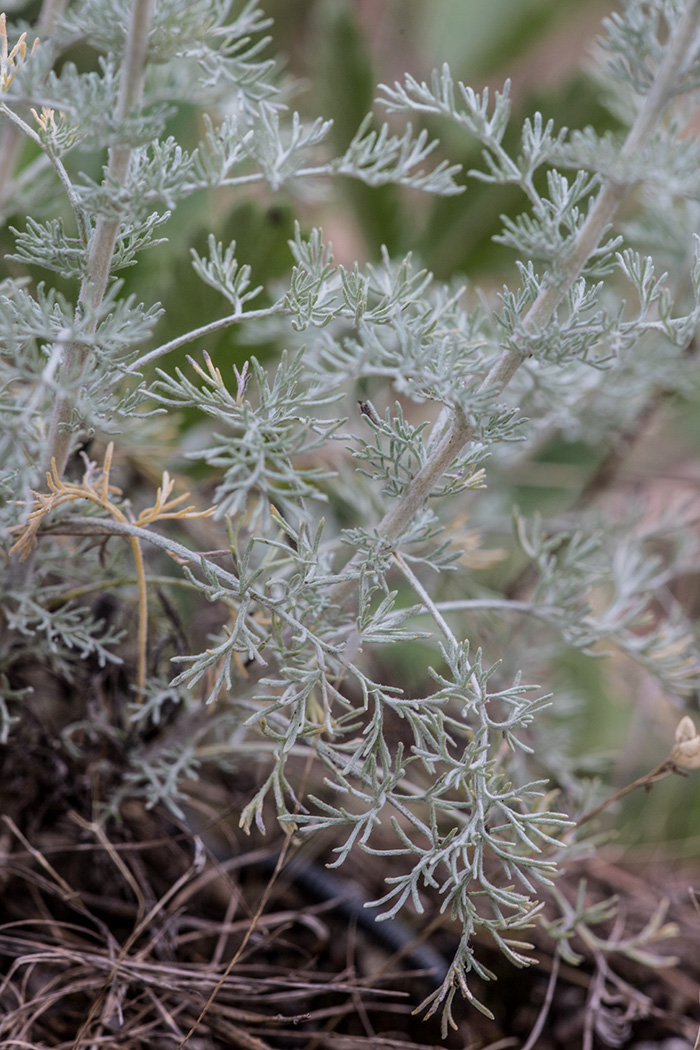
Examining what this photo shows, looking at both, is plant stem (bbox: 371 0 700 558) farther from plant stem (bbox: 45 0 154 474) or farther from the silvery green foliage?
plant stem (bbox: 45 0 154 474)

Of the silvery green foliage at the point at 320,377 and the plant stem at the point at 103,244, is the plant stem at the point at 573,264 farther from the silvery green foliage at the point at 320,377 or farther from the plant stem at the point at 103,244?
the plant stem at the point at 103,244

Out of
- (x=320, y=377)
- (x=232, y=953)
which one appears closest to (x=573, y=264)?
(x=320, y=377)

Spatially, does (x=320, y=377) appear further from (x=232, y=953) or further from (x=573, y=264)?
(x=232, y=953)

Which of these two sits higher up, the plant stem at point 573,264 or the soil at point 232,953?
the plant stem at point 573,264

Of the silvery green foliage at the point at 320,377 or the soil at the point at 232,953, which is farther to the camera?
the soil at the point at 232,953

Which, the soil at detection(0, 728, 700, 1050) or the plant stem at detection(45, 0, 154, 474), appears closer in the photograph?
the plant stem at detection(45, 0, 154, 474)

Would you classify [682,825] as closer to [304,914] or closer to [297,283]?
[304,914]

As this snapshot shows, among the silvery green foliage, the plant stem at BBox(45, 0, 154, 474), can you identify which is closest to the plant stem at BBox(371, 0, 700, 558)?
the silvery green foliage

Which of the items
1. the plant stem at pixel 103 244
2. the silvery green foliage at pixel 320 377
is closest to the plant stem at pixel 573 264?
the silvery green foliage at pixel 320 377

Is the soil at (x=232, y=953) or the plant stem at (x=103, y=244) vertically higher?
the plant stem at (x=103, y=244)

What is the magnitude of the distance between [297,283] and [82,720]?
347 millimetres

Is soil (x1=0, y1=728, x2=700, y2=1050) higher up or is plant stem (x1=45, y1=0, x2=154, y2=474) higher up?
plant stem (x1=45, y1=0, x2=154, y2=474)

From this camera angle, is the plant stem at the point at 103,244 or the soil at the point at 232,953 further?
the soil at the point at 232,953

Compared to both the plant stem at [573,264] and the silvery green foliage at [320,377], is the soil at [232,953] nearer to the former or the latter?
the silvery green foliage at [320,377]
